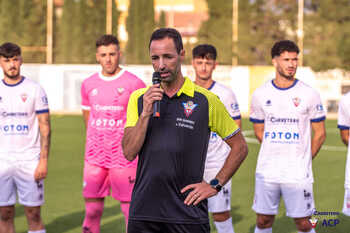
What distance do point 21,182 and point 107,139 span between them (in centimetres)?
106

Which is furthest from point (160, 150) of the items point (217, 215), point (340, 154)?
point (340, 154)

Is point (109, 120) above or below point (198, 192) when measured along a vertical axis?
above

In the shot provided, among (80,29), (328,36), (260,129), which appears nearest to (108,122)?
(260,129)

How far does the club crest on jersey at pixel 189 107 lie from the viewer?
12.8 feet

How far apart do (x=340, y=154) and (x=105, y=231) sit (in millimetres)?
11048

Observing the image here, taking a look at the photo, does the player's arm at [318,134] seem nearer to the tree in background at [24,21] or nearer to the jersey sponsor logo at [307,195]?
the jersey sponsor logo at [307,195]

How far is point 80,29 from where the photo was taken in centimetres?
5266

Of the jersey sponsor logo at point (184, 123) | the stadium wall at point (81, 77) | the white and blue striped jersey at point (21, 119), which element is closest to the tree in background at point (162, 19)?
the stadium wall at point (81, 77)

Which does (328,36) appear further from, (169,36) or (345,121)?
(169,36)

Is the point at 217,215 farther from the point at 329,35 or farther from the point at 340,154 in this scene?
the point at 329,35

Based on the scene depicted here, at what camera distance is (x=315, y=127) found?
6676mm

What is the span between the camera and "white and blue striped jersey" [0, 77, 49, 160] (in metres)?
6.71

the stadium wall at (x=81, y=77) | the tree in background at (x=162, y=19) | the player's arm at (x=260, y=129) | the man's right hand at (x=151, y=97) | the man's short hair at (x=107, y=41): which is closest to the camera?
the man's right hand at (x=151, y=97)

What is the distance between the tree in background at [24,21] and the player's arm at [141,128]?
46.3 metres
